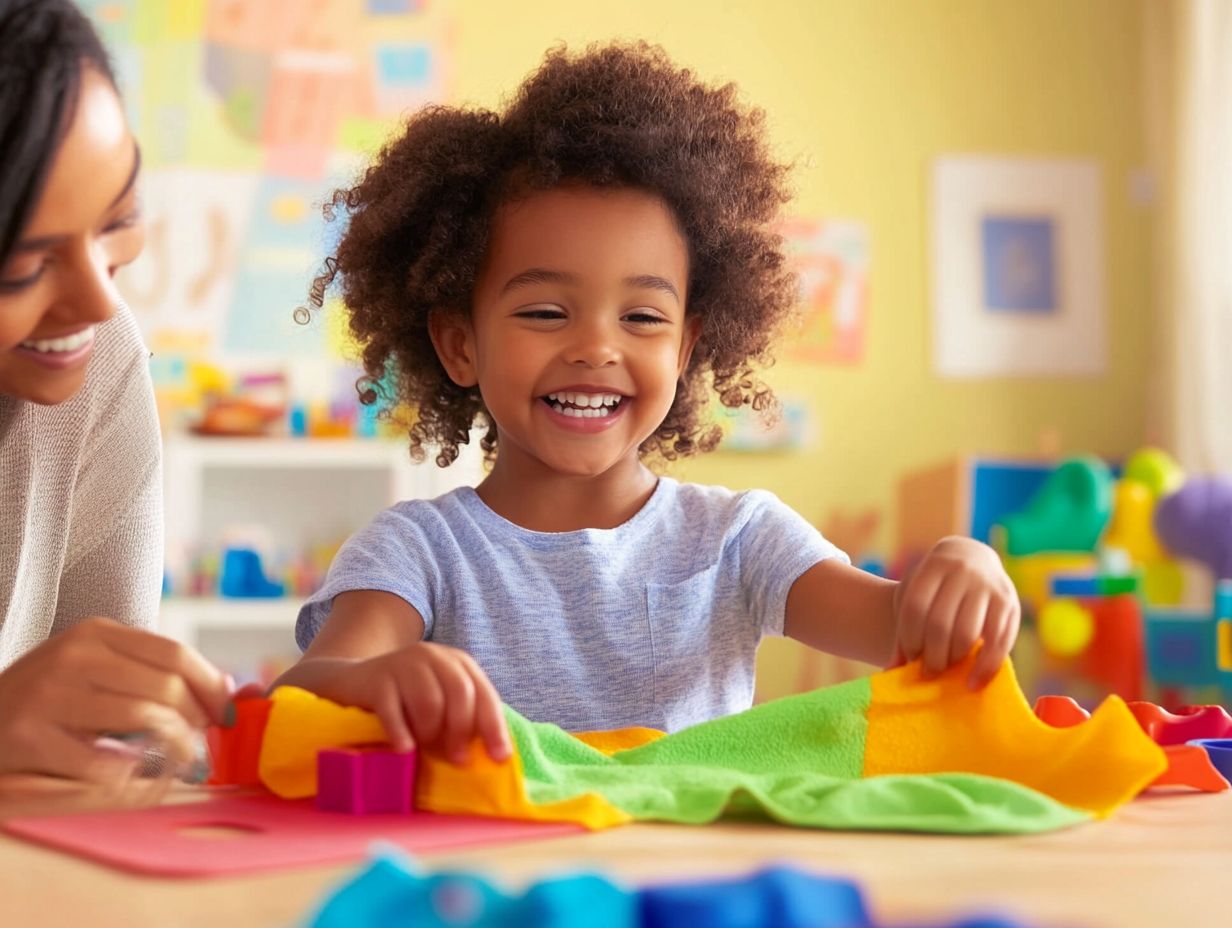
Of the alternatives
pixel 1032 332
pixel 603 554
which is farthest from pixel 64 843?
pixel 1032 332

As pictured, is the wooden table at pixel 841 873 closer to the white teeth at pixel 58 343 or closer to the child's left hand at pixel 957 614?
the child's left hand at pixel 957 614

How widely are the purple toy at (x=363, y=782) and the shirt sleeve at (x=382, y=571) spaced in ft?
1.35

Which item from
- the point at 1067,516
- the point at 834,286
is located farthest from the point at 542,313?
the point at 834,286

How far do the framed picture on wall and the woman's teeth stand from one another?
315 cm

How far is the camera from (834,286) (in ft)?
13.6

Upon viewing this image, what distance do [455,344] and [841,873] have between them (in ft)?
2.73

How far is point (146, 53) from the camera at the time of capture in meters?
3.94

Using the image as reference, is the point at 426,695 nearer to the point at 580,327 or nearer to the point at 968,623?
the point at 968,623

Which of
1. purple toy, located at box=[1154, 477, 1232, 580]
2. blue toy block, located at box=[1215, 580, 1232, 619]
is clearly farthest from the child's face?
purple toy, located at box=[1154, 477, 1232, 580]

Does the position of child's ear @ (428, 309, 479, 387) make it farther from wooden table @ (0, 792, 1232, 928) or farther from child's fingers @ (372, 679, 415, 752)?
wooden table @ (0, 792, 1232, 928)

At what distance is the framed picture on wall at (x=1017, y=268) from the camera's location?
4176 mm

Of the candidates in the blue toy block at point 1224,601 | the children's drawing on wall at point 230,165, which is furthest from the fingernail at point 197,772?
the children's drawing on wall at point 230,165

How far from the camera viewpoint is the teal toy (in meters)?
3.46

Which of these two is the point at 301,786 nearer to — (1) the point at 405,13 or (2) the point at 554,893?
(2) the point at 554,893
